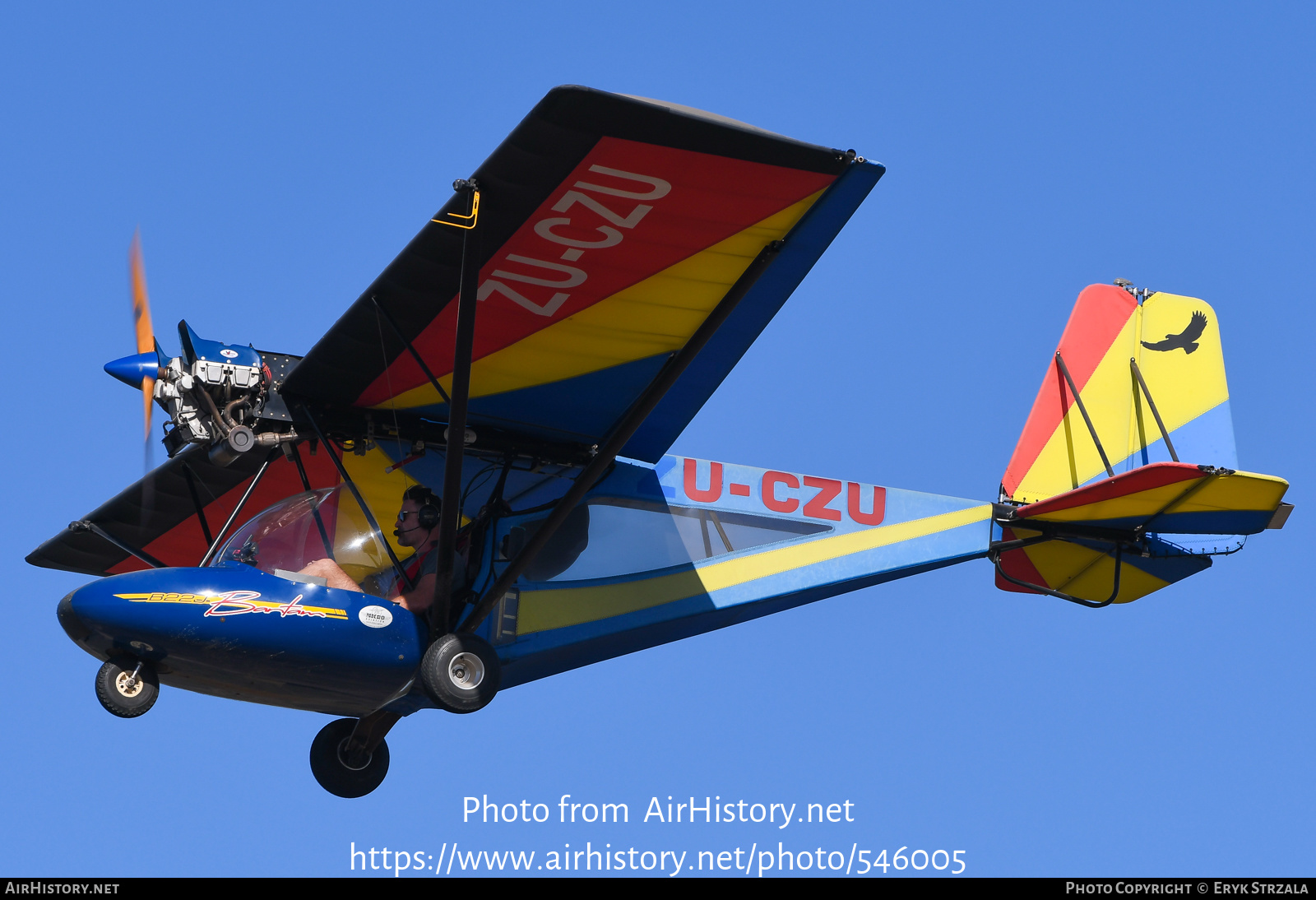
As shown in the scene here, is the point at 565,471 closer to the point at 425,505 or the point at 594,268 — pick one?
the point at 425,505

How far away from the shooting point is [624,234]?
9.95m

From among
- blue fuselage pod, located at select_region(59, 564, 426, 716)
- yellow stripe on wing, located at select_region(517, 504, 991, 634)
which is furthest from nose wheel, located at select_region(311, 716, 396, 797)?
blue fuselage pod, located at select_region(59, 564, 426, 716)

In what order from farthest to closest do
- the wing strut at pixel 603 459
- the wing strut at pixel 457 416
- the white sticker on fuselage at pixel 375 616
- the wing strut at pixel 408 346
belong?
1. the wing strut at pixel 603 459
2. the wing strut at pixel 408 346
3. the white sticker on fuselage at pixel 375 616
4. the wing strut at pixel 457 416

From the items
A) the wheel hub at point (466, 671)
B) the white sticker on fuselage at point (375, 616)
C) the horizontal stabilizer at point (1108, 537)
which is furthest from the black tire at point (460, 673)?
the horizontal stabilizer at point (1108, 537)

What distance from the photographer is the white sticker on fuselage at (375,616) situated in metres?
10.4

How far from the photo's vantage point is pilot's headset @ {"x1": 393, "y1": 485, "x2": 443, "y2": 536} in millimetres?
11180

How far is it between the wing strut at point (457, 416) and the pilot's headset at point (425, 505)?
77mm

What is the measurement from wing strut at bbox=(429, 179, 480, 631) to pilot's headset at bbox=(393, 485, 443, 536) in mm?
77

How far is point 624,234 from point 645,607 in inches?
140

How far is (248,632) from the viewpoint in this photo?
32.8ft

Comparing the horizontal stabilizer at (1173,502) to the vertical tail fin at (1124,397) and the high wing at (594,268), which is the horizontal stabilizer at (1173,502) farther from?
the high wing at (594,268)
